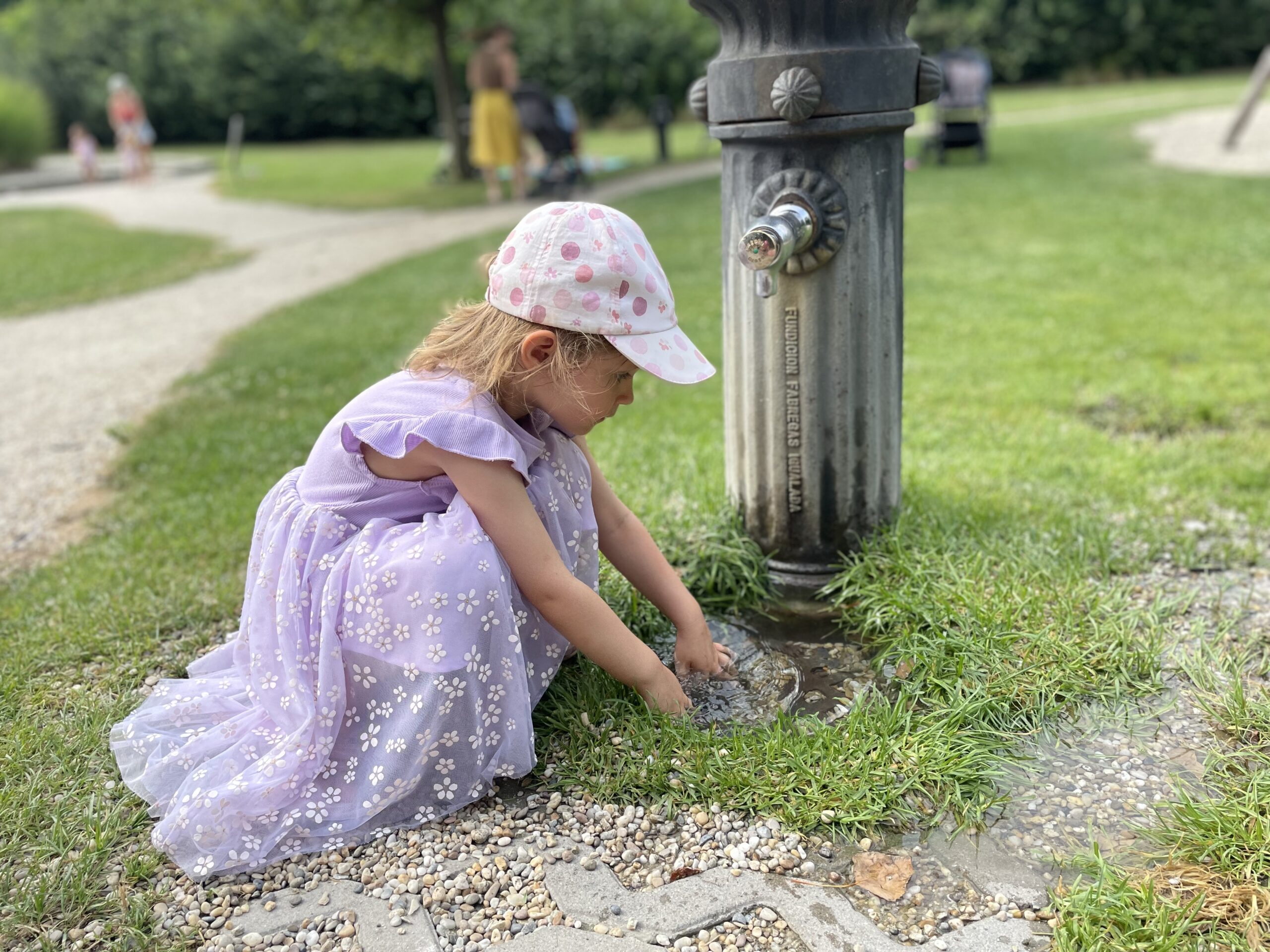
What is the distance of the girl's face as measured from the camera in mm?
2021

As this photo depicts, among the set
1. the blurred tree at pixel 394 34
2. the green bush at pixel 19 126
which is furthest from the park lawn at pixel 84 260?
the green bush at pixel 19 126

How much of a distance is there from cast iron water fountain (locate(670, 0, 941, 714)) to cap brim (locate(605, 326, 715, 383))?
0.91 ft

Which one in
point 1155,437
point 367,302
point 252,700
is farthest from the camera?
point 367,302

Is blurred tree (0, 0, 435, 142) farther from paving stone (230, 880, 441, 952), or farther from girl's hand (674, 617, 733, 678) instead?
paving stone (230, 880, 441, 952)

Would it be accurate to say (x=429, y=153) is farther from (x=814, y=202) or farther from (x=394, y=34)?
(x=814, y=202)

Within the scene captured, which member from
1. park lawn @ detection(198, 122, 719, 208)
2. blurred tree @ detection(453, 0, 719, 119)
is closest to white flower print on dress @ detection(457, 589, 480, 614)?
park lawn @ detection(198, 122, 719, 208)

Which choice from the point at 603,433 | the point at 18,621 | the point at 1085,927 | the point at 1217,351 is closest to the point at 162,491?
the point at 18,621

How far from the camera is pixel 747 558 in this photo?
106 inches

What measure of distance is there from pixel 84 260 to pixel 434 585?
370 inches

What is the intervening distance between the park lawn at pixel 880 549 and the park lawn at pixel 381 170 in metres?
7.75

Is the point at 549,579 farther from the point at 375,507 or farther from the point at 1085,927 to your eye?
the point at 1085,927

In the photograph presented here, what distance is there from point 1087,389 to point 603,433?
6.10 feet

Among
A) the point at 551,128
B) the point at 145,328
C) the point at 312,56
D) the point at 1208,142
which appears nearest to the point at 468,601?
the point at 145,328

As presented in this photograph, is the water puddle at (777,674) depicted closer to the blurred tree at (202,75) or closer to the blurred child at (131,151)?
the blurred child at (131,151)
